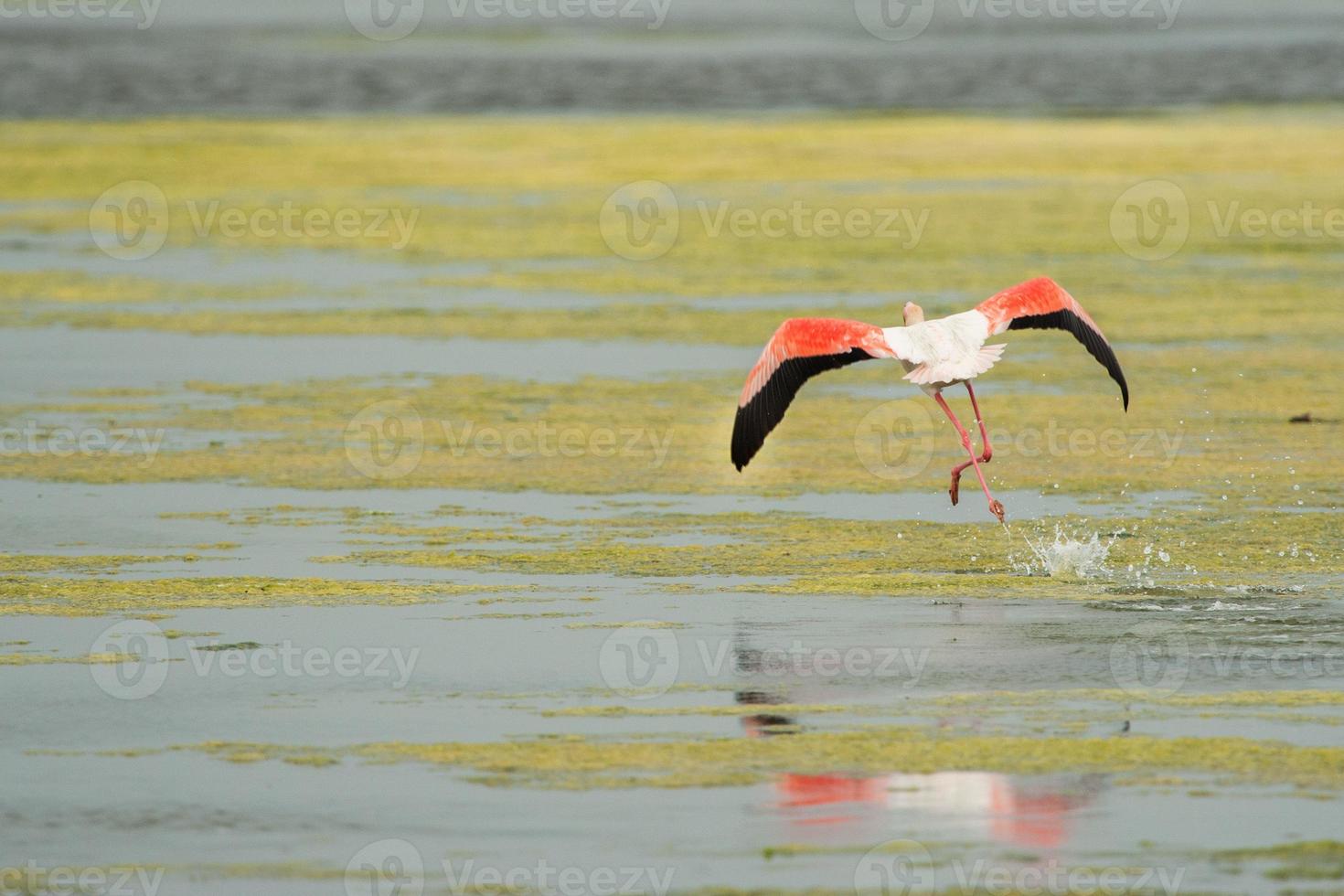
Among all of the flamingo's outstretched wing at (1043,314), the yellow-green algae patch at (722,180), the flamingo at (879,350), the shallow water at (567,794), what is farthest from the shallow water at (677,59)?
the shallow water at (567,794)

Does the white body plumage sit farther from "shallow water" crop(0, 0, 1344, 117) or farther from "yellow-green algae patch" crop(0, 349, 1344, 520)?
"shallow water" crop(0, 0, 1344, 117)

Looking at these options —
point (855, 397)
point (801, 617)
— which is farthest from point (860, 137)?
point (801, 617)

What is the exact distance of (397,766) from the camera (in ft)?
25.5

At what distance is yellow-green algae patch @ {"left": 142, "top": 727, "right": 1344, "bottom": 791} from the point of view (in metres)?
7.57

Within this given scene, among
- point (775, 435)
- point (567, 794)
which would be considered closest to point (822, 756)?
point (567, 794)

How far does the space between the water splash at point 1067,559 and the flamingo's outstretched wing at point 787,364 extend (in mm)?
1173

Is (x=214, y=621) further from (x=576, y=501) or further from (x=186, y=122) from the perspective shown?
(x=186, y=122)

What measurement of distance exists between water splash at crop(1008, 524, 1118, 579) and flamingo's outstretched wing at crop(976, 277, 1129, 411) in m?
0.78

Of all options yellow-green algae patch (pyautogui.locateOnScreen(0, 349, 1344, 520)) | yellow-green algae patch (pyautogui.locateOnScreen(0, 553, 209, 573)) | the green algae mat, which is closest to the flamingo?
the green algae mat

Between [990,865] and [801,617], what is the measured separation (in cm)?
319

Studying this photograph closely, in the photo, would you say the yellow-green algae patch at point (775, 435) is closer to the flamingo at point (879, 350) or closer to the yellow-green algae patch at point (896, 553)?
the yellow-green algae patch at point (896, 553)

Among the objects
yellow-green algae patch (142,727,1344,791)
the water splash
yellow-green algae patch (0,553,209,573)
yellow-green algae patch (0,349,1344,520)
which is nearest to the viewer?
yellow-green algae patch (142,727,1344,791)

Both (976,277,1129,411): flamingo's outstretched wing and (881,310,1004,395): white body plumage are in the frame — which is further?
(976,277,1129,411): flamingo's outstretched wing

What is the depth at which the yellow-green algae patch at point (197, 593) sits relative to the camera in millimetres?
10203
